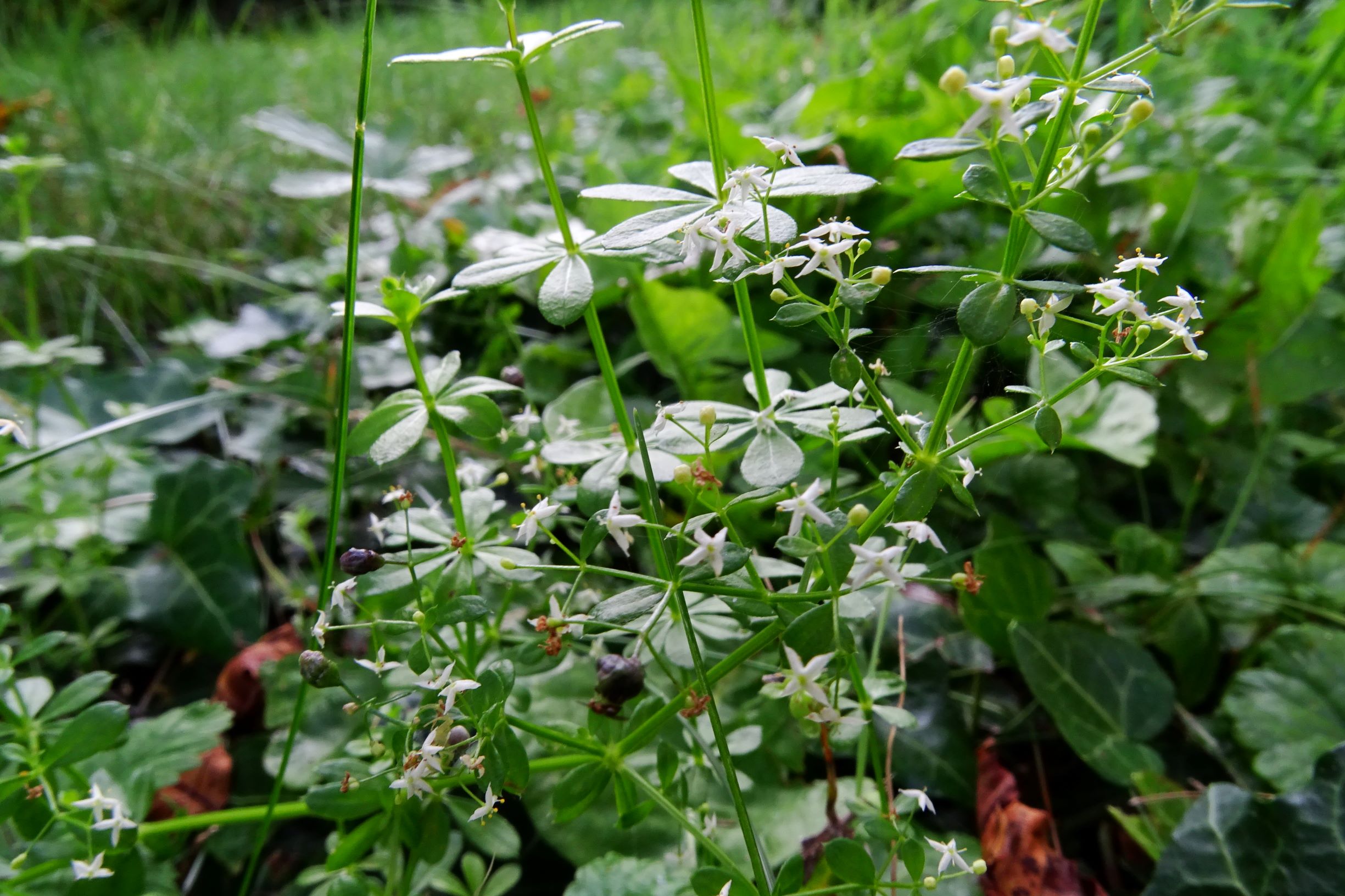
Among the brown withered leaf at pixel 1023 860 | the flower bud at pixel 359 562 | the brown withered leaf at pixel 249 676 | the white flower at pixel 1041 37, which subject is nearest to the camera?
the white flower at pixel 1041 37

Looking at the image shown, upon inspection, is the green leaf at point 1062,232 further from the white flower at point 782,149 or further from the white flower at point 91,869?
the white flower at point 91,869

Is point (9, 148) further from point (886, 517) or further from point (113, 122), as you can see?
point (886, 517)

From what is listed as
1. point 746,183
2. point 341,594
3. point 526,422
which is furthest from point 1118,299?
point 341,594

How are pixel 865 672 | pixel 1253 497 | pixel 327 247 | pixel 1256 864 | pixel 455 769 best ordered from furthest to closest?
1. pixel 327 247
2. pixel 1253 497
3. pixel 865 672
4. pixel 1256 864
5. pixel 455 769

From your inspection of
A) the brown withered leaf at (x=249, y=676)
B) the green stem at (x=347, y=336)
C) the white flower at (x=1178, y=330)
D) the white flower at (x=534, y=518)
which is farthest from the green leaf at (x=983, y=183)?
the brown withered leaf at (x=249, y=676)

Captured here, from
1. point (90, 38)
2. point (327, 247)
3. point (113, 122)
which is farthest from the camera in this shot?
point (90, 38)

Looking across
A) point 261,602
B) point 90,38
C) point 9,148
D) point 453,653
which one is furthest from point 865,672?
point 90,38

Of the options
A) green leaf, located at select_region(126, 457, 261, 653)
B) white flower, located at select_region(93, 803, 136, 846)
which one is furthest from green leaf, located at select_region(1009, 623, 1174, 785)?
green leaf, located at select_region(126, 457, 261, 653)
